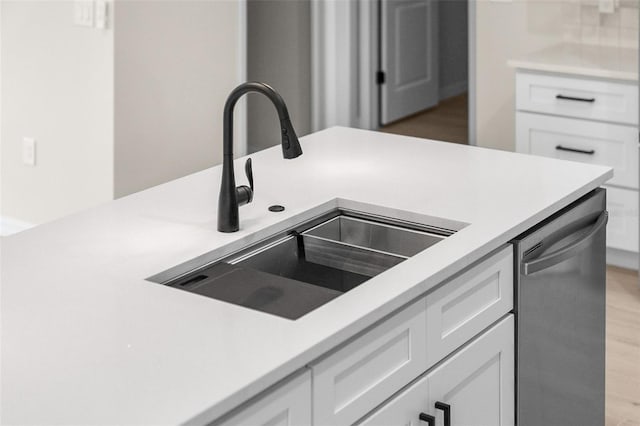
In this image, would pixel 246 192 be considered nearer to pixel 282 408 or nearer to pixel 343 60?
pixel 282 408

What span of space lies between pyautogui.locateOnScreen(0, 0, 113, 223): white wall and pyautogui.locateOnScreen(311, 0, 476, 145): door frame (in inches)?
70.7

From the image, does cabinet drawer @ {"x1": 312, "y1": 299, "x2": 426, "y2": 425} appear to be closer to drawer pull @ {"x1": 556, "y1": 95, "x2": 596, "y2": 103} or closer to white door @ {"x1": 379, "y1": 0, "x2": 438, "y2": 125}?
drawer pull @ {"x1": 556, "y1": 95, "x2": 596, "y2": 103}

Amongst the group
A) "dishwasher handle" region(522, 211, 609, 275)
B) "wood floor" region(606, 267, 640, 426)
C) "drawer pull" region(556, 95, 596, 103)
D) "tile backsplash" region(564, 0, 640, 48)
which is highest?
"tile backsplash" region(564, 0, 640, 48)

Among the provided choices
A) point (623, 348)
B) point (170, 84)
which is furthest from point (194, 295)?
point (170, 84)

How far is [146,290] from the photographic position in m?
2.01

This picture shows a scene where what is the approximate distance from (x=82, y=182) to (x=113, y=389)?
340 cm

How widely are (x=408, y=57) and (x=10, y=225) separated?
3090mm

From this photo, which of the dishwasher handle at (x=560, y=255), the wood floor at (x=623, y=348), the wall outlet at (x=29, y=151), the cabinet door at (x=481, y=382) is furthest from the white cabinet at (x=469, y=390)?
the wall outlet at (x=29, y=151)

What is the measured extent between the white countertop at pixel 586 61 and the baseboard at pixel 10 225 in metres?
2.45

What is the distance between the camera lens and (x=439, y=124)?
23.3 ft

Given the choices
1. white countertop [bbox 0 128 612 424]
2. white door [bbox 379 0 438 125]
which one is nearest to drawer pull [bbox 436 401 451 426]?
white countertop [bbox 0 128 612 424]

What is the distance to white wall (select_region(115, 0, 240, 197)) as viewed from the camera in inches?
187

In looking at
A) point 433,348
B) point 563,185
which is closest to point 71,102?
point 563,185

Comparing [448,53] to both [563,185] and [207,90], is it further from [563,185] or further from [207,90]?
[563,185]
